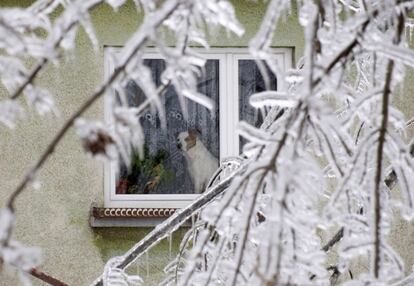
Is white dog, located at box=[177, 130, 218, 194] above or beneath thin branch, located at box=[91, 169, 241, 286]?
above

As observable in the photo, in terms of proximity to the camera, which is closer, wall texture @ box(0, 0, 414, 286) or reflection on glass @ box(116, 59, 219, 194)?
wall texture @ box(0, 0, 414, 286)

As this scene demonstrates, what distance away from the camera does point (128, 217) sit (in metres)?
5.63

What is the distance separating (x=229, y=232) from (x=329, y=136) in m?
0.27

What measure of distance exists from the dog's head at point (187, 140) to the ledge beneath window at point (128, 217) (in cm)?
48

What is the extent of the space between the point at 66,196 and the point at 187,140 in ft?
2.75

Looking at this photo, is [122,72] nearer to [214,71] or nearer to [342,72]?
[342,72]

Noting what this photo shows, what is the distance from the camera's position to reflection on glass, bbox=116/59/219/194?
591 centimetres

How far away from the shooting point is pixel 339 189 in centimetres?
117

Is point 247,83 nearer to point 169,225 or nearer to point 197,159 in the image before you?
point 197,159

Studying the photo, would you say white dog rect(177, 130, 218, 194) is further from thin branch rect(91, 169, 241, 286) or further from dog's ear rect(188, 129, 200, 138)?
thin branch rect(91, 169, 241, 286)

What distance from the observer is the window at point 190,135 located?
19.3 ft

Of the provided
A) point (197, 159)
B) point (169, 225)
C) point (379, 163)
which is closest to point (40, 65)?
point (379, 163)

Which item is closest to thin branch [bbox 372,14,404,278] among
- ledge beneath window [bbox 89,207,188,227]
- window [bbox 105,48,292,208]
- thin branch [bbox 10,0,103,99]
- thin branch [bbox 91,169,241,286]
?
thin branch [bbox 10,0,103,99]

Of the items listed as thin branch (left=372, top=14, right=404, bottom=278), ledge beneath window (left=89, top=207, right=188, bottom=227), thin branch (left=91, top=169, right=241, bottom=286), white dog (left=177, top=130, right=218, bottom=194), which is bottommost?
thin branch (left=372, top=14, right=404, bottom=278)
